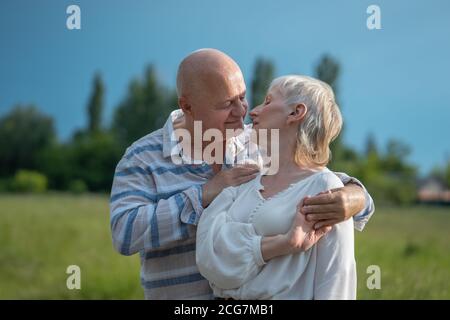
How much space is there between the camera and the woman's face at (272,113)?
2309mm

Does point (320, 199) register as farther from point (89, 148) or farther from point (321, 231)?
point (89, 148)

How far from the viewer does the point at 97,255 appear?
33.9 feet

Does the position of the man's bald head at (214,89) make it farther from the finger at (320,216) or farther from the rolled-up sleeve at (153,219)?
the finger at (320,216)

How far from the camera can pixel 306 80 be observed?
234 centimetres

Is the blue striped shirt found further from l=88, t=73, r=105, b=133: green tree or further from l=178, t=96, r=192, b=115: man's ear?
l=88, t=73, r=105, b=133: green tree

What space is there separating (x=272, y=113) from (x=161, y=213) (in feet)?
1.96

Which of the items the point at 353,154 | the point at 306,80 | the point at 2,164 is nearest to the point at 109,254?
the point at 306,80

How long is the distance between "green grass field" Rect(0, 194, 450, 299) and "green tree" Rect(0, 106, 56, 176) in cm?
662

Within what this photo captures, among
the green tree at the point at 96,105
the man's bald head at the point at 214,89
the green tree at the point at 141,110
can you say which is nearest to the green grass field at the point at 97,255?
the man's bald head at the point at 214,89

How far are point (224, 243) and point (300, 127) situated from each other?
19.6 inches

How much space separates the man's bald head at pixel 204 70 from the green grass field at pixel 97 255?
9.42 feet

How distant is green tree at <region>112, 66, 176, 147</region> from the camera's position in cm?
2819

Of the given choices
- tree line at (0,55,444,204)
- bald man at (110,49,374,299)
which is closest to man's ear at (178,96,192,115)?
bald man at (110,49,374,299)

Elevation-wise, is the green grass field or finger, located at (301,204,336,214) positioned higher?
finger, located at (301,204,336,214)
